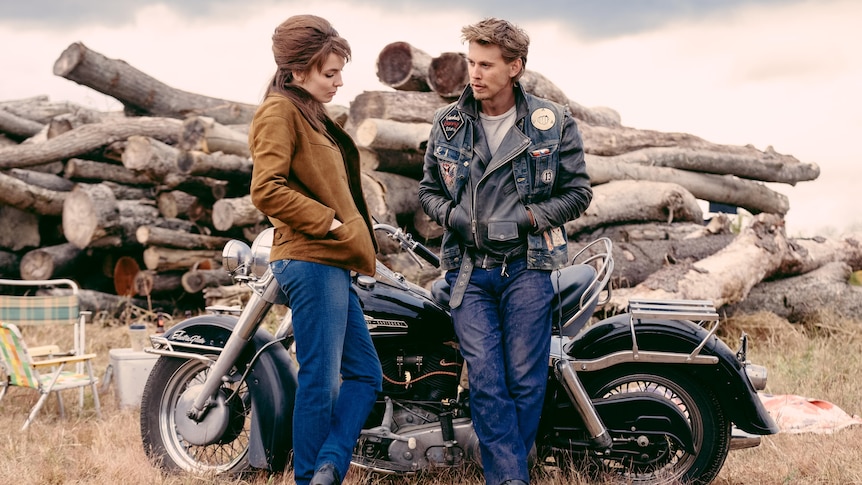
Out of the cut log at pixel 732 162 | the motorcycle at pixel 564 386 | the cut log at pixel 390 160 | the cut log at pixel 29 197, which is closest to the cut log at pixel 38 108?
the cut log at pixel 29 197

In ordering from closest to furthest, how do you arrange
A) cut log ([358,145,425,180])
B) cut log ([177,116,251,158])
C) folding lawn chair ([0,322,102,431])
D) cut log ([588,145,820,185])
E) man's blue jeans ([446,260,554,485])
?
1. man's blue jeans ([446,260,554,485])
2. folding lawn chair ([0,322,102,431])
3. cut log ([358,145,425,180])
4. cut log ([177,116,251,158])
5. cut log ([588,145,820,185])

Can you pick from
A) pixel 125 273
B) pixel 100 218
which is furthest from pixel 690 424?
pixel 125 273

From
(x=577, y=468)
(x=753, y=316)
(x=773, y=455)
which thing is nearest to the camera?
(x=577, y=468)

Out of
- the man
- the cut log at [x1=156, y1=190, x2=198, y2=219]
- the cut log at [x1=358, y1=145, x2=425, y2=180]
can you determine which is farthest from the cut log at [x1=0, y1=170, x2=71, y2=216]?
the man

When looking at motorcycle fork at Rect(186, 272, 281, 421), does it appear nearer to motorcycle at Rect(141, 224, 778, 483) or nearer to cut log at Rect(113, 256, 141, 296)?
motorcycle at Rect(141, 224, 778, 483)

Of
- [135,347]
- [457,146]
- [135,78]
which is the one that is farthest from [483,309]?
[135,78]

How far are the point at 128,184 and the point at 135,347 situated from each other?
176 inches

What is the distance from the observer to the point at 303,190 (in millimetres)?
3143

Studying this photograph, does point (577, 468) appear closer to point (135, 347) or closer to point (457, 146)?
point (457, 146)

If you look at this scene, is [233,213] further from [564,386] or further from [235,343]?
[564,386]

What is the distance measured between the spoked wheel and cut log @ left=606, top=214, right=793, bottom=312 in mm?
3242

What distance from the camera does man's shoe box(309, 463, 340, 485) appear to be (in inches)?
121

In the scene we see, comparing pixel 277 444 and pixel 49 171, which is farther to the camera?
pixel 49 171

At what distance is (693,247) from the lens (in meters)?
7.56
